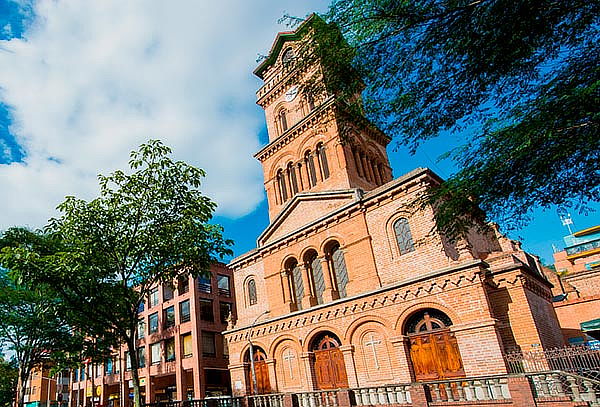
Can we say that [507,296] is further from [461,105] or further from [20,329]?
[20,329]

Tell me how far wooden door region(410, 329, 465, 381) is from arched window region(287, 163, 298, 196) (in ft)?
38.5

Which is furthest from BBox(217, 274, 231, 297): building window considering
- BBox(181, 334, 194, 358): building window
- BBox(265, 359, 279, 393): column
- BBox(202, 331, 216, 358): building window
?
BBox(265, 359, 279, 393): column

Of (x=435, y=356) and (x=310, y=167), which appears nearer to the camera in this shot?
(x=435, y=356)

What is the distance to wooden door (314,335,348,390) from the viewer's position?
17.0 m

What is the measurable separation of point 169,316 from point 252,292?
56.3 feet

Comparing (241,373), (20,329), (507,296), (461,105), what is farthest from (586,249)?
(20,329)

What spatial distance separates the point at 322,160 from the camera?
917 inches

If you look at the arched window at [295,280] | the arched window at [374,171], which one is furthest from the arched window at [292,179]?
the arched window at [295,280]

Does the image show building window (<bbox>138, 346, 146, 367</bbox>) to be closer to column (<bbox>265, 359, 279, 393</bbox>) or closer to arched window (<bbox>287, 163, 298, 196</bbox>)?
column (<bbox>265, 359, 279, 393</bbox>)

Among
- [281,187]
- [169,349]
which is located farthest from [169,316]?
[281,187]

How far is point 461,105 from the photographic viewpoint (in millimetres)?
6988

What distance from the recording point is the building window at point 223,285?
3722cm

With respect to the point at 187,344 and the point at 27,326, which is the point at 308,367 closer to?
the point at 27,326

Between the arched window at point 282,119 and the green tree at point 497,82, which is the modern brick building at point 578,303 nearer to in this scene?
the green tree at point 497,82
